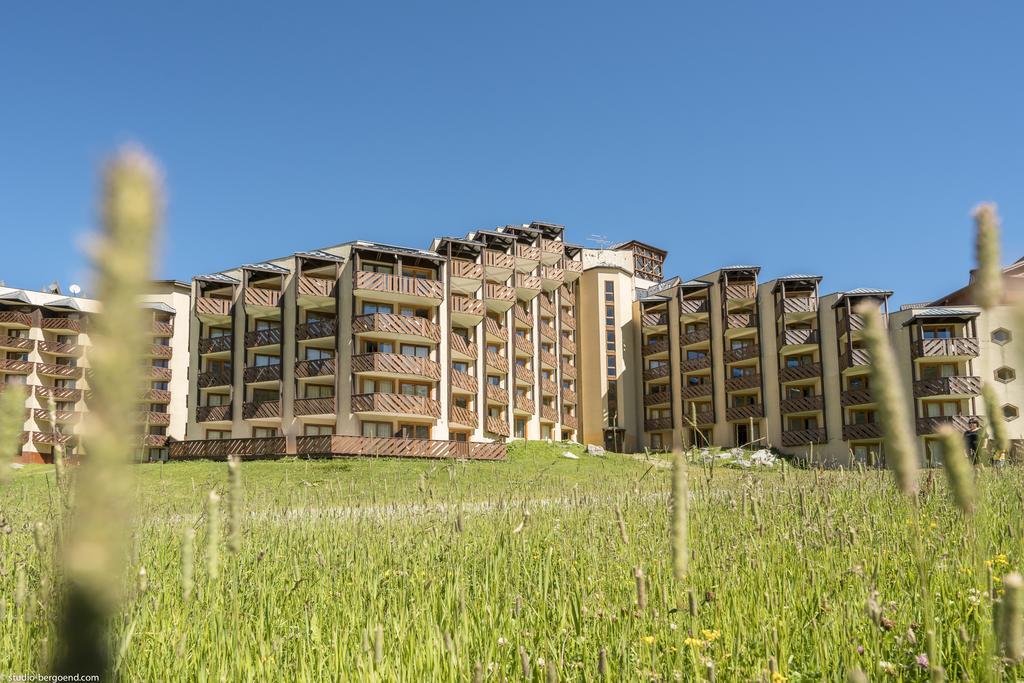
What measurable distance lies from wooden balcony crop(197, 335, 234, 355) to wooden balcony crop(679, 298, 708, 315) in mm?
32616

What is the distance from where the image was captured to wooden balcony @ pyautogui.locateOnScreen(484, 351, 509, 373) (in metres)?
49.9

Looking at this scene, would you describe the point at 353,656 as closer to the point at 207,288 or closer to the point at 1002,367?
the point at 207,288

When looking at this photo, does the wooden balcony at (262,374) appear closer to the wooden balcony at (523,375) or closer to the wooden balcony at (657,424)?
the wooden balcony at (523,375)

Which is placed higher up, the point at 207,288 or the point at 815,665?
the point at 207,288

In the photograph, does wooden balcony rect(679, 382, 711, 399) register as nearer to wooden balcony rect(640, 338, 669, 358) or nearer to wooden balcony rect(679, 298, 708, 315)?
wooden balcony rect(640, 338, 669, 358)

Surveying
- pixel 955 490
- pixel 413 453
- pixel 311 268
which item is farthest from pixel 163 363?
pixel 955 490

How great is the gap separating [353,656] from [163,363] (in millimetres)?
62464

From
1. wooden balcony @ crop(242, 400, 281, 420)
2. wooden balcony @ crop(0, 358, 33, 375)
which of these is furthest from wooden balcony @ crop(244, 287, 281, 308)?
wooden balcony @ crop(0, 358, 33, 375)

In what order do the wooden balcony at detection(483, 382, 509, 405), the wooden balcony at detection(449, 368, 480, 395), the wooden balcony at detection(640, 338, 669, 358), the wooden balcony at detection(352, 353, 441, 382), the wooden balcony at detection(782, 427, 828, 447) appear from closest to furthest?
the wooden balcony at detection(352, 353, 441, 382) < the wooden balcony at detection(449, 368, 480, 395) < the wooden balcony at detection(483, 382, 509, 405) < the wooden balcony at detection(782, 427, 828, 447) < the wooden balcony at detection(640, 338, 669, 358)

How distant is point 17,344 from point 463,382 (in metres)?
36.3

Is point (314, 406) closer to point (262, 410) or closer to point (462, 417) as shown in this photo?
point (262, 410)

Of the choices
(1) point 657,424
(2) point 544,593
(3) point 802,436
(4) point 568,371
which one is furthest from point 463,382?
(2) point 544,593

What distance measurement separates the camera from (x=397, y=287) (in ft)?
147

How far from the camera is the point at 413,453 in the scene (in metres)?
40.0
